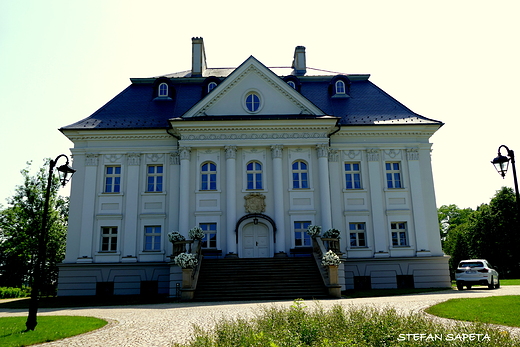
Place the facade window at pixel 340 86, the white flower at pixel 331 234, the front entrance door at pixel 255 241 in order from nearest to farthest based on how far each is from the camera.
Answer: the white flower at pixel 331 234
the front entrance door at pixel 255 241
the facade window at pixel 340 86

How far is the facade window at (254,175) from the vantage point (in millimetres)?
26344

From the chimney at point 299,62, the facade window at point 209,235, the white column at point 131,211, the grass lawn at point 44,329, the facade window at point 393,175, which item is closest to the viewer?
the grass lawn at point 44,329

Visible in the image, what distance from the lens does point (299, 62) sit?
A: 33.6 meters

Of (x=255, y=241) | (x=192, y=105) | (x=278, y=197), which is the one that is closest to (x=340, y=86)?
(x=278, y=197)

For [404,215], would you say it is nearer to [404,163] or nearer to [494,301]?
[404,163]

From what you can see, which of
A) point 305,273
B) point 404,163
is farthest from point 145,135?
point 404,163

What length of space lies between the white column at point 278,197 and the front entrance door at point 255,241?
79cm

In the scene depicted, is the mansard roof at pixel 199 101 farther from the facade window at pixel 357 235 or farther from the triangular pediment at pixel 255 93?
the facade window at pixel 357 235

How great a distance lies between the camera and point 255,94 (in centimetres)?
2730

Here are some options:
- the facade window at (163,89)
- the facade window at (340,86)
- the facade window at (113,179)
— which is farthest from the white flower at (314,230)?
the facade window at (163,89)

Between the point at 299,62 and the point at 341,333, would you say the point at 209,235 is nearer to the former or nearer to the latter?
the point at 299,62

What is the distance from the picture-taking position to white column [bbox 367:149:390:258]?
26.2 meters

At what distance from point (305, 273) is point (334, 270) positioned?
2.00 meters

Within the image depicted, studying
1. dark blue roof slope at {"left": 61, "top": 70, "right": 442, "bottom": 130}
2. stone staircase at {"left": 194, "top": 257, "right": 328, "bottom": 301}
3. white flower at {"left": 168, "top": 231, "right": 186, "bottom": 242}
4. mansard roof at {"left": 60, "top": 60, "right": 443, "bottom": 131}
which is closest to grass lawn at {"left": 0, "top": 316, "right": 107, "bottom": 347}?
stone staircase at {"left": 194, "top": 257, "right": 328, "bottom": 301}
